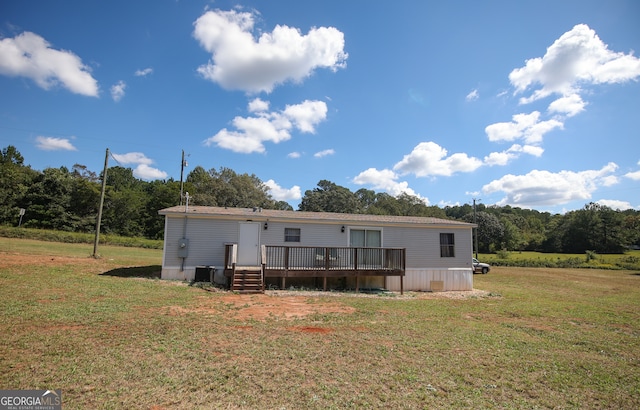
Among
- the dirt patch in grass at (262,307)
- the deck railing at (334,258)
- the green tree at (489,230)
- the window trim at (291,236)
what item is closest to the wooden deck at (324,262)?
the deck railing at (334,258)

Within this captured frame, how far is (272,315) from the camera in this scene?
25.9 ft

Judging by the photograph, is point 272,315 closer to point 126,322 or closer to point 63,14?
point 126,322

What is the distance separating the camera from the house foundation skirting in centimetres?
1425

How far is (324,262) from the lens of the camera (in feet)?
42.7

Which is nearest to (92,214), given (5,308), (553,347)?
(5,308)

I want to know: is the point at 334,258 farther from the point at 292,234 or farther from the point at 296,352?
the point at 296,352

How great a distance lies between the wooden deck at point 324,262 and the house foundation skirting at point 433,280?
1237 mm

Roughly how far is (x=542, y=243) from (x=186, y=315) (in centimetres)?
6384

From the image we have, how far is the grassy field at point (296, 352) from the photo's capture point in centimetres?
373

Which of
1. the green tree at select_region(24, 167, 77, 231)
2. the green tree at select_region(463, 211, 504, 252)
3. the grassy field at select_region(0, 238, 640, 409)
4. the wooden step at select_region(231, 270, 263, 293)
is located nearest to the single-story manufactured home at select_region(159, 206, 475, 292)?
the wooden step at select_region(231, 270, 263, 293)

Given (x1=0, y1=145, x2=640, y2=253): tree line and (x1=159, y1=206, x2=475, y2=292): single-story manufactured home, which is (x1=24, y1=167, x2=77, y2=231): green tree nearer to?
(x1=0, y1=145, x2=640, y2=253): tree line

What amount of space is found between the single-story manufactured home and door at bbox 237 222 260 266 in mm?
41

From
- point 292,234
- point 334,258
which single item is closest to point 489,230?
point 334,258

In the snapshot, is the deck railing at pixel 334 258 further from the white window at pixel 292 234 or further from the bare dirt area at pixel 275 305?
the bare dirt area at pixel 275 305
